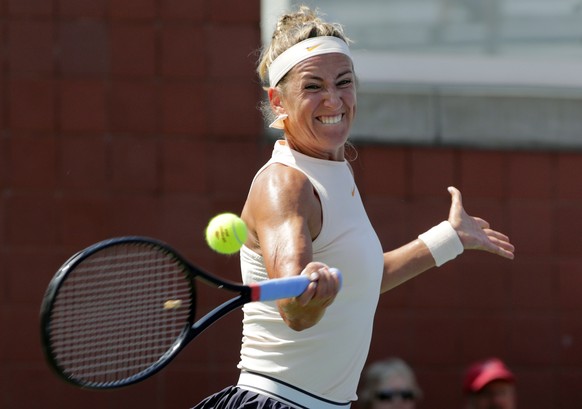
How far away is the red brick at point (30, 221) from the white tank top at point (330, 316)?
2.58m

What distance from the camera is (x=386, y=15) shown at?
6484mm

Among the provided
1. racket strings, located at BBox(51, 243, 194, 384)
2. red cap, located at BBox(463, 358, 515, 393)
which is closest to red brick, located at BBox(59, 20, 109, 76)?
red cap, located at BBox(463, 358, 515, 393)

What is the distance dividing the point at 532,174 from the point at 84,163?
6.86ft

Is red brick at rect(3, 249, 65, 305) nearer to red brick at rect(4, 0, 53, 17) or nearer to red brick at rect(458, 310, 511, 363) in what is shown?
red brick at rect(4, 0, 53, 17)

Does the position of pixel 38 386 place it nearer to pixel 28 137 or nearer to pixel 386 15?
pixel 28 137

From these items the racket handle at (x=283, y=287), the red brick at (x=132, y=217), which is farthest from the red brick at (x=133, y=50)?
the racket handle at (x=283, y=287)

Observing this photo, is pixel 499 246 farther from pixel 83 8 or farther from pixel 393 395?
pixel 83 8

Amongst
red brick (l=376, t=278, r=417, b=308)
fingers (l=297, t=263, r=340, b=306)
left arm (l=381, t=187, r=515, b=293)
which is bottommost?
red brick (l=376, t=278, r=417, b=308)

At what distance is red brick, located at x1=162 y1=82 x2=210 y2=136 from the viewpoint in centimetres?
603

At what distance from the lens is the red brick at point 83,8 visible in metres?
5.98

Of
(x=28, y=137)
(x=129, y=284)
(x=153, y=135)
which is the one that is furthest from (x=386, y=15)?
(x=129, y=284)

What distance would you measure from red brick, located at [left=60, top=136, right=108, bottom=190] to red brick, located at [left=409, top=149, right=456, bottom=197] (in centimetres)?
142

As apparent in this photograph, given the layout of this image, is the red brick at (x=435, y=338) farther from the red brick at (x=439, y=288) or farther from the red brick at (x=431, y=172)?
the red brick at (x=431, y=172)

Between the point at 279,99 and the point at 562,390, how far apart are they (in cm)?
319
